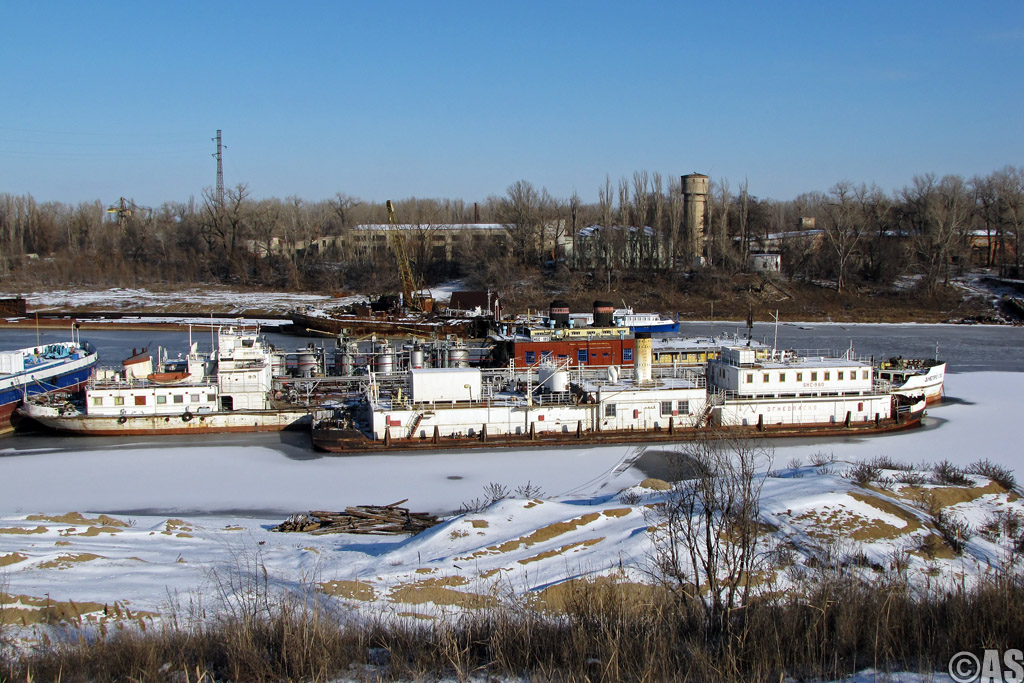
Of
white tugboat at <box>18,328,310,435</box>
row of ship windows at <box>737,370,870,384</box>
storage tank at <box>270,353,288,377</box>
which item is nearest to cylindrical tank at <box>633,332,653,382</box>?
row of ship windows at <box>737,370,870,384</box>

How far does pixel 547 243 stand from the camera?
9000cm

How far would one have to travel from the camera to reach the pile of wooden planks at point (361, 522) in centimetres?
1430

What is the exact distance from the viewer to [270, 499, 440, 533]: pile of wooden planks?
14.3 m

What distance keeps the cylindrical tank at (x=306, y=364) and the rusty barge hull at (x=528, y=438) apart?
A: 8495 mm

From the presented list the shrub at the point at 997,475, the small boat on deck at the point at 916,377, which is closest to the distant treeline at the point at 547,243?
the small boat on deck at the point at 916,377

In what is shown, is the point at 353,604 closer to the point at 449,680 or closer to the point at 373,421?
the point at 449,680

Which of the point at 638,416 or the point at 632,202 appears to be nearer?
the point at 638,416

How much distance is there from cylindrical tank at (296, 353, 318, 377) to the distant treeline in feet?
155

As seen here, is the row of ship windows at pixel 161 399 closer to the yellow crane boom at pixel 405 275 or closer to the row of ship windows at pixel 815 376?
the row of ship windows at pixel 815 376

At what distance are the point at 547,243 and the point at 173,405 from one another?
217 ft

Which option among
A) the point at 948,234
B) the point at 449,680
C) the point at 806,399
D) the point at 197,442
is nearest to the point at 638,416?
the point at 806,399

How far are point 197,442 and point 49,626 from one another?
19.1 metres

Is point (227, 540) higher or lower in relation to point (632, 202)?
lower

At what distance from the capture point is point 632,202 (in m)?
89.4
